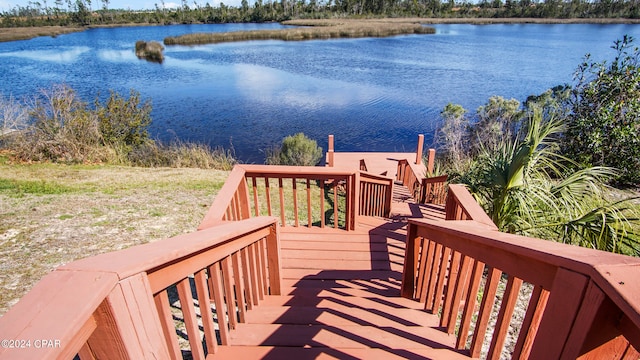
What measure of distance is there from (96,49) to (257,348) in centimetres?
4797

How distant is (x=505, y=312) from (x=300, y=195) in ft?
20.8

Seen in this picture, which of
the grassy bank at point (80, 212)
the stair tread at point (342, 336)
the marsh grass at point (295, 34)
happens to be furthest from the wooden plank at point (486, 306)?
the marsh grass at point (295, 34)

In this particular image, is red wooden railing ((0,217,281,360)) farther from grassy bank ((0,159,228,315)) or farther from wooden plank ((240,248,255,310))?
grassy bank ((0,159,228,315))

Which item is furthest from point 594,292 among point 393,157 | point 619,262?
point 393,157

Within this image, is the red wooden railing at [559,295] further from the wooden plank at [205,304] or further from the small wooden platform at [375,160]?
the small wooden platform at [375,160]

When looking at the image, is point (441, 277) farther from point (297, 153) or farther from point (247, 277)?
point (297, 153)

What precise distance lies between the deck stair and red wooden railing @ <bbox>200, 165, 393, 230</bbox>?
1.82 feet

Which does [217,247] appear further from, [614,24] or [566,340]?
[614,24]

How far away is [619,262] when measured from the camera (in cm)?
94

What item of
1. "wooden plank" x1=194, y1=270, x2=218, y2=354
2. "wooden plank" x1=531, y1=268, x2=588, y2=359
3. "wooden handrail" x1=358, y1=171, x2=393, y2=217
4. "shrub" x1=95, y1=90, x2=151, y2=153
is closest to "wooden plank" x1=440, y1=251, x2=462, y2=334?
"wooden plank" x1=531, y1=268, x2=588, y2=359

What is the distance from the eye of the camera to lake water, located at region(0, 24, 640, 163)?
58.0ft

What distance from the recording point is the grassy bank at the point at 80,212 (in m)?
4.30

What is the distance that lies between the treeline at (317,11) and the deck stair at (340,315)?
82616 millimetres

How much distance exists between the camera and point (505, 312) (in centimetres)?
155
